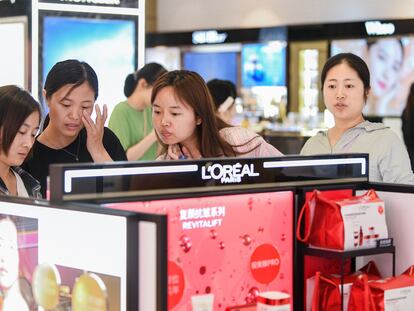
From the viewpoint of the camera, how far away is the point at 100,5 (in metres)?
4.86

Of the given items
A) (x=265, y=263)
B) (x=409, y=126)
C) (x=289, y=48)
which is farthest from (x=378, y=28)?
(x=265, y=263)

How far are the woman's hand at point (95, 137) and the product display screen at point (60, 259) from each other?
1.18m

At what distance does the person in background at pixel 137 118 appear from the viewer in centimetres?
538

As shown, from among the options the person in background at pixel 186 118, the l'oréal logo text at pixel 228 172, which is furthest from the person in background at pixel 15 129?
the l'oréal logo text at pixel 228 172

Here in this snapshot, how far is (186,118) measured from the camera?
3064 millimetres

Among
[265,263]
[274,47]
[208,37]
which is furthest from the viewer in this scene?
[208,37]

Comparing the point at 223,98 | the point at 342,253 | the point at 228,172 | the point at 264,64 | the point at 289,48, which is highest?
the point at 289,48

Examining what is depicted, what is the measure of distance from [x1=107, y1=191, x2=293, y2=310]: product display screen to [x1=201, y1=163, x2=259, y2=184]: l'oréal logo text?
0.18 ft

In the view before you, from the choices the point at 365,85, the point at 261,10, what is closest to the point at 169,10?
the point at 261,10

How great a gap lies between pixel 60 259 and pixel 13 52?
271 cm

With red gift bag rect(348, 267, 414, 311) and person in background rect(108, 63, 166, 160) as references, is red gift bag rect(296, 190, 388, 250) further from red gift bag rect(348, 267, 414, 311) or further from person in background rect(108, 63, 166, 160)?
person in background rect(108, 63, 166, 160)

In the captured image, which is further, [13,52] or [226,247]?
[13,52]

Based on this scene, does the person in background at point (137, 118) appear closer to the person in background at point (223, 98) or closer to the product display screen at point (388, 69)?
the person in background at point (223, 98)

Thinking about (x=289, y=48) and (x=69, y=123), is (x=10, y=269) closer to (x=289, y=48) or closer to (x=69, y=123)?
(x=69, y=123)
